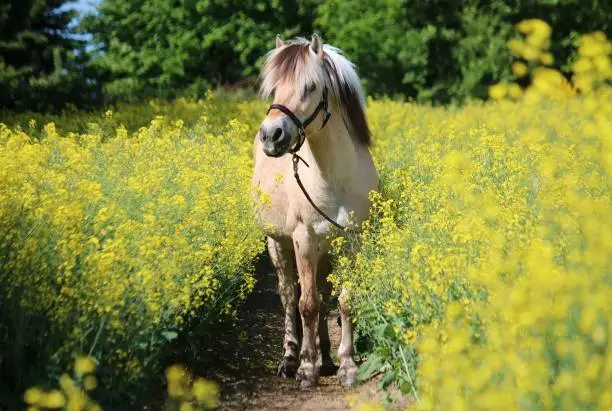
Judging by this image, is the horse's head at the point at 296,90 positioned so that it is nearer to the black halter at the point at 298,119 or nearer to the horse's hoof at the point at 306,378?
the black halter at the point at 298,119

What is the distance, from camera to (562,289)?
12.5 ft

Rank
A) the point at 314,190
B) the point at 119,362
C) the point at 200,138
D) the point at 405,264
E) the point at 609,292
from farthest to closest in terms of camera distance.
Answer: the point at 200,138, the point at 314,190, the point at 405,264, the point at 119,362, the point at 609,292

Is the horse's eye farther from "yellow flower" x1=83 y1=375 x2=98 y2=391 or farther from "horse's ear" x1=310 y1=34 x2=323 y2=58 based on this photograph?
"yellow flower" x1=83 y1=375 x2=98 y2=391

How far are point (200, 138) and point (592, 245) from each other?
28.0 feet

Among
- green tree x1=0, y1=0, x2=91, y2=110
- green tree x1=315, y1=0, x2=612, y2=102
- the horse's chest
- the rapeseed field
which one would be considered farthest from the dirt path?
green tree x1=315, y1=0, x2=612, y2=102

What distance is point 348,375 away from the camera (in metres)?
7.10

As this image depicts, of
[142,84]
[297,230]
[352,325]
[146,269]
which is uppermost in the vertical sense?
[146,269]

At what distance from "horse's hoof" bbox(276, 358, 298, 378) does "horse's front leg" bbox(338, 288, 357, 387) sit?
0.52m

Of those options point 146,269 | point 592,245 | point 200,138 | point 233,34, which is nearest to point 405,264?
point 146,269

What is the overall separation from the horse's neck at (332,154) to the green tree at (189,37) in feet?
80.5

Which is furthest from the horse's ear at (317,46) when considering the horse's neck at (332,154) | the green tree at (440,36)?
the green tree at (440,36)

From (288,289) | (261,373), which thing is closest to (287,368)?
(261,373)

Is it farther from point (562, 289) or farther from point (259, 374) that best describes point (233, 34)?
point (562, 289)

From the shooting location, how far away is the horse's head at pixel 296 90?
6.63m
